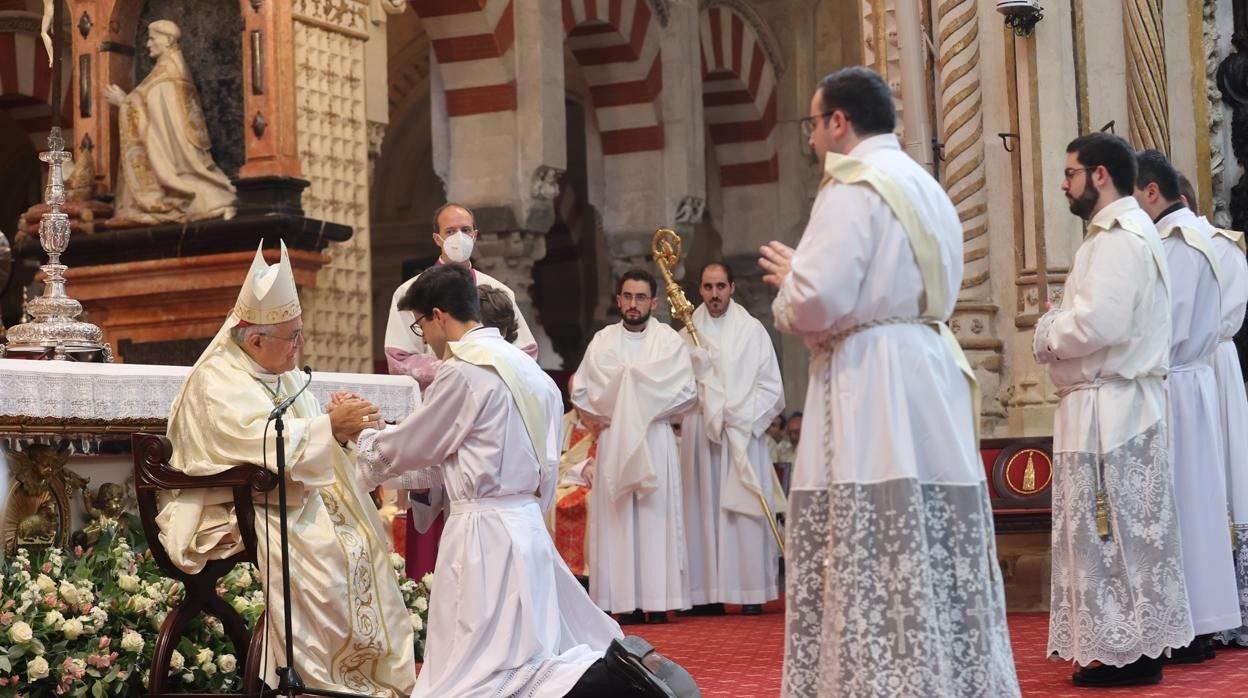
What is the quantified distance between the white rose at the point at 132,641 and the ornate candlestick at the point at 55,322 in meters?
1.34

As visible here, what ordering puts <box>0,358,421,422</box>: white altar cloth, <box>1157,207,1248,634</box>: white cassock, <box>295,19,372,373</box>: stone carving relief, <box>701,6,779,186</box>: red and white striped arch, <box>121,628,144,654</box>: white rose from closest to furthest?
<box>121,628,144,654</box>: white rose → <box>0,358,421,422</box>: white altar cloth → <box>1157,207,1248,634</box>: white cassock → <box>295,19,372,373</box>: stone carving relief → <box>701,6,779,186</box>: red and white striped arch

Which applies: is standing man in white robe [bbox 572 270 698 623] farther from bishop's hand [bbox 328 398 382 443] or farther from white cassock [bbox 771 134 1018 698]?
white cassock [bbox 771 134 1018 698]

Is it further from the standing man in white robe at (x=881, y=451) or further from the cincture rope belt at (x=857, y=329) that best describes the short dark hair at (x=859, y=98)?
the cincture rope belt at (x=857, y=329)

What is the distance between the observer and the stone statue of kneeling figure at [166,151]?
11.4m

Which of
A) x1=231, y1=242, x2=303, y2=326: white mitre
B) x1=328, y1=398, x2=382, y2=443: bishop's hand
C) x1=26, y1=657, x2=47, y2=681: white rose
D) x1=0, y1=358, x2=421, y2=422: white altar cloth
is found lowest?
x1=26, y1=657, x2=47, y2=681: white rose

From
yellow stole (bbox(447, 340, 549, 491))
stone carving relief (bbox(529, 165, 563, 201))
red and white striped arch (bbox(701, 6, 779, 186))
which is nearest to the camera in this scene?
yellow stole (bbox(447, 340, 549, 491))

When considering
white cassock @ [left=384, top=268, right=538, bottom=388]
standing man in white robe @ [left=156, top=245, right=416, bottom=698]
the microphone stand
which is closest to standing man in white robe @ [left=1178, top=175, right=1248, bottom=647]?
white cassock @ [left=384, top=268, right=538, bottom=388]

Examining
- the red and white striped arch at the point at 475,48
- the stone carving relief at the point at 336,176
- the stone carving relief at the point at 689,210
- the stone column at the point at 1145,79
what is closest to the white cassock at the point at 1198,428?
the stone column at the point at 1145,79

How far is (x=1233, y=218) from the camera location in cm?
905

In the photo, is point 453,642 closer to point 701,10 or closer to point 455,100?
point 455,100

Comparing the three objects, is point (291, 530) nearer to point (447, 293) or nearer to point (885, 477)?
point (447, 293)

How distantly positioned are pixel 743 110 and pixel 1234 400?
37.7ft

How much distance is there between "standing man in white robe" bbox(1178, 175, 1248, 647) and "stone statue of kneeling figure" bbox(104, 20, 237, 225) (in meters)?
6.43

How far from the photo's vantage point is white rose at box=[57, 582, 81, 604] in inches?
220
